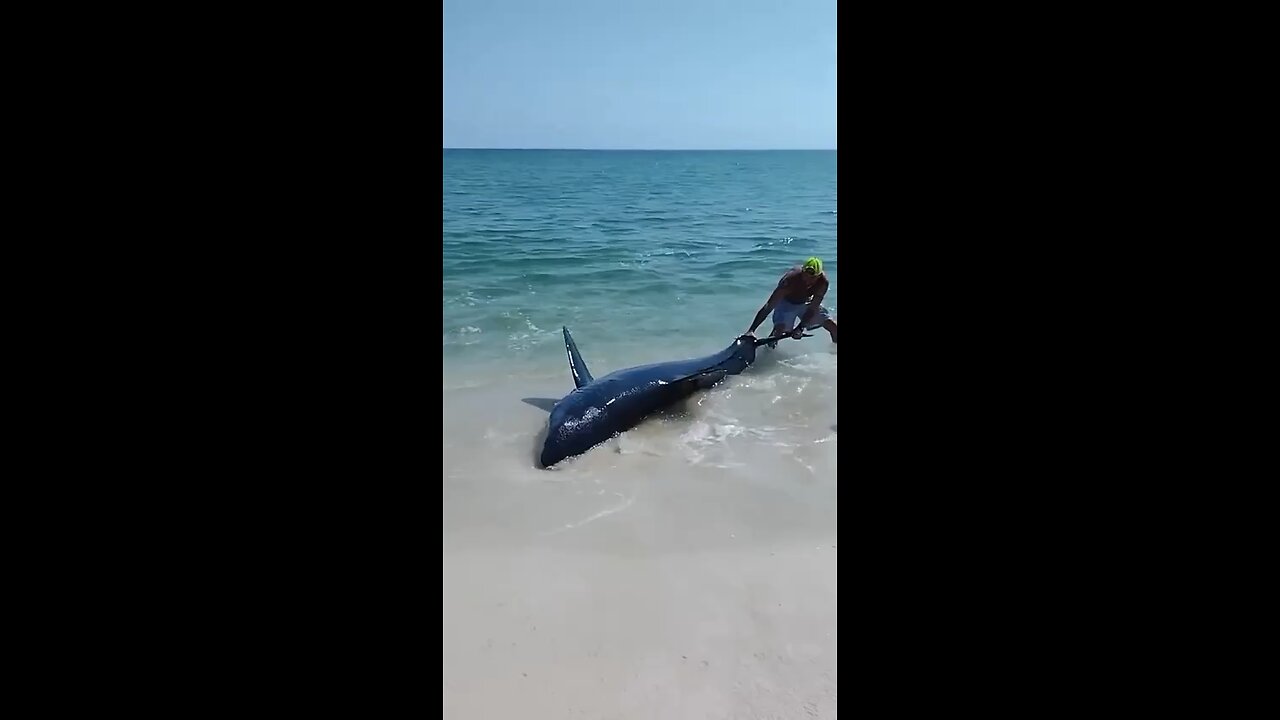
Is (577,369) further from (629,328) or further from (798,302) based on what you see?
(629,328)

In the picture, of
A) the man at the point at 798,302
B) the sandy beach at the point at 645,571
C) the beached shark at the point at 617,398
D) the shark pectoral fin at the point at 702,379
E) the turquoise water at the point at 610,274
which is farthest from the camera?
the turquoise water at the point at 610,274

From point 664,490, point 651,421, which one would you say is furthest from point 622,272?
point 664,490

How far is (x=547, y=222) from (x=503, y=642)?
64.5 ft

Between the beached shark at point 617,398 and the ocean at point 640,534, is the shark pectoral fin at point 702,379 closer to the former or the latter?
the beached shark at point 617,398

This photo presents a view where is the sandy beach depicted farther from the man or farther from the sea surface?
the man

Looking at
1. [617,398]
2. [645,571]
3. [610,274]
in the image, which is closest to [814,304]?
[617,398]

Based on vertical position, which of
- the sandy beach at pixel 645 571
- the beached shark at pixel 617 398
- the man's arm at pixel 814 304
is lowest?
the sandy beach at pixel 645 571

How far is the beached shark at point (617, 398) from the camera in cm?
525

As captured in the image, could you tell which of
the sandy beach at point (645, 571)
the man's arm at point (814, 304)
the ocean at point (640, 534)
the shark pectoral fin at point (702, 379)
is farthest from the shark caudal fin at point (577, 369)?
the man's arm at point (814, 304)

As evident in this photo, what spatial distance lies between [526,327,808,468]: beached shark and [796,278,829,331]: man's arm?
0.90m

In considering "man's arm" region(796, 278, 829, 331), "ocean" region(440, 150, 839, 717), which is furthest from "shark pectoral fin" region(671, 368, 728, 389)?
"man's arm" region(796, 278, 829, 331)

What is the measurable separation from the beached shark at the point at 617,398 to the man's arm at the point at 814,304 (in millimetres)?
902
